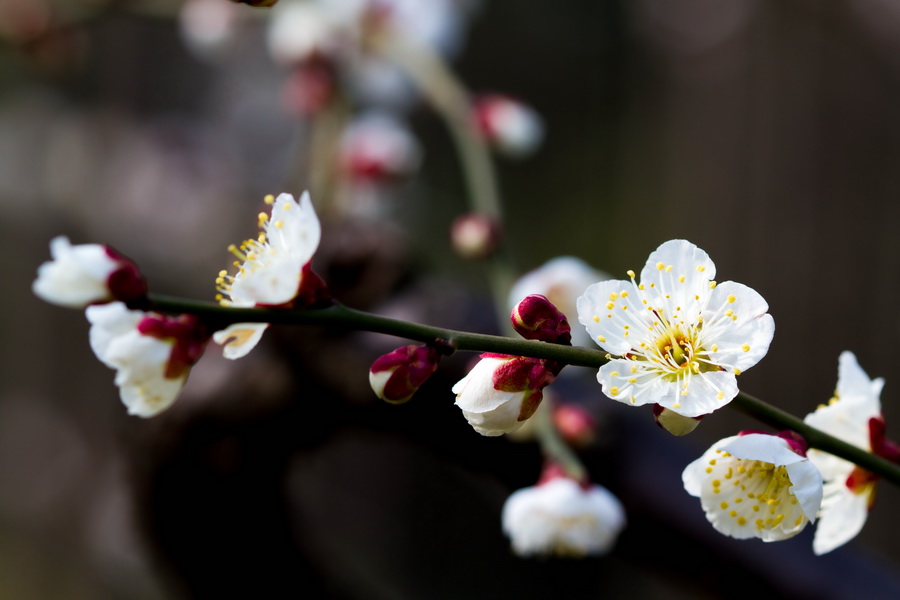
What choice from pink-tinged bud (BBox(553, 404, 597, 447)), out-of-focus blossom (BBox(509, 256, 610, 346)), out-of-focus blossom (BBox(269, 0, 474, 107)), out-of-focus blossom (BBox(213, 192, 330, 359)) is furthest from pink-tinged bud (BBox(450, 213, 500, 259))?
out-of-focus blossom (BBox(269, 0, 474, 107))

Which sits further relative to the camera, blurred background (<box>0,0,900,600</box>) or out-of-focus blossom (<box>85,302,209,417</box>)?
blurred background (<box>0,0,900,600</box>)

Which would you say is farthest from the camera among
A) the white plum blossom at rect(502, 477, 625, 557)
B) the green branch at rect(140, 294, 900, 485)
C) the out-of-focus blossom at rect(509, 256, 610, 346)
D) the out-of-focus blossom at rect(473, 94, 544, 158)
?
the out-of-focus blossom at rect(473, 94, 544, 158)

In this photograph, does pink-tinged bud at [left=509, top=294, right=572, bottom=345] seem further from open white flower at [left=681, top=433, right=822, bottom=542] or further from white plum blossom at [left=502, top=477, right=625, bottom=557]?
white plum blossom at [left=502, top=477, right=625, bottom=557]

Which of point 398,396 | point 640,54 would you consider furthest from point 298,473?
point 640,54

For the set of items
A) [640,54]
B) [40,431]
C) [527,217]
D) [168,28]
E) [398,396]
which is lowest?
[40,431]

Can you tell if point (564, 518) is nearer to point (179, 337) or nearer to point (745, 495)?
point (745, 495)

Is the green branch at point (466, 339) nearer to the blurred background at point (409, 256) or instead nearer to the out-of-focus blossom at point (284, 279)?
the out-of-focus blossom at point (284, 279)

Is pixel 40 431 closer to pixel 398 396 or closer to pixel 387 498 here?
pixel 387 498

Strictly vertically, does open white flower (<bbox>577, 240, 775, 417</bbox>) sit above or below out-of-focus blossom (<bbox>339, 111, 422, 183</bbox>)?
below
